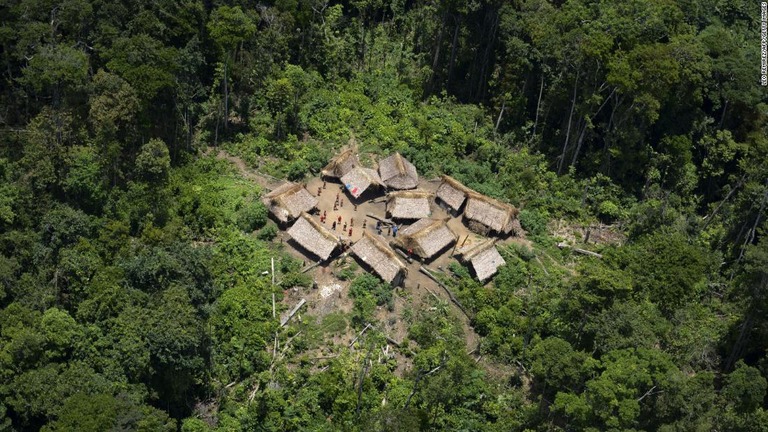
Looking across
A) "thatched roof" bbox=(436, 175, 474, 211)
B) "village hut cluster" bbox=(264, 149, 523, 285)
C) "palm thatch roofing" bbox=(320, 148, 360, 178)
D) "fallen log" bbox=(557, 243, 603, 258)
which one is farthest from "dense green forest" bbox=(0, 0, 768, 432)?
"thatched roof" bbox=(436, 175, 474, 211)

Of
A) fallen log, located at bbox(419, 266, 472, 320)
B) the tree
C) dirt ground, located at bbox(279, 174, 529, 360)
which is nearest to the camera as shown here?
dirt ground, located at bbox(279, 174, 529, 360)

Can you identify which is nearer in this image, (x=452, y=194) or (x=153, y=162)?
(x=153, y=162)

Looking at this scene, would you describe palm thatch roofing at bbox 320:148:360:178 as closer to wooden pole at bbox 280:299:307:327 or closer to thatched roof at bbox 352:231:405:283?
thatched roof at bbox 352:231:405:283

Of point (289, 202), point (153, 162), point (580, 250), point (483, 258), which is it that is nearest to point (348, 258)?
point (289, 202)

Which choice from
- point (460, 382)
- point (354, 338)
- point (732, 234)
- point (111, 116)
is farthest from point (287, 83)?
point (732, 234)

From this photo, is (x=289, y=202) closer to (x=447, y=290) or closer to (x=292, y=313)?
(x=292, y=313)

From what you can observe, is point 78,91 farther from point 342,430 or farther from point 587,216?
point 587,216

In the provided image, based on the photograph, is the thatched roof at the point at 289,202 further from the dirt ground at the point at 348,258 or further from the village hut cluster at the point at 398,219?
the dirt ground at the point at 348,258
